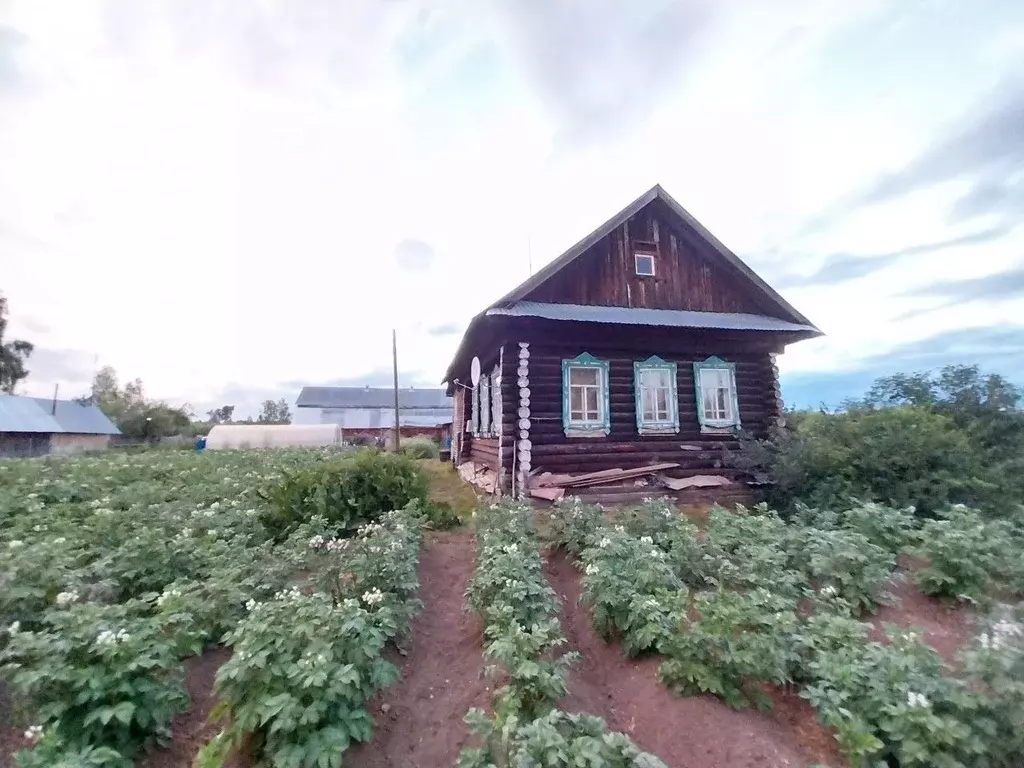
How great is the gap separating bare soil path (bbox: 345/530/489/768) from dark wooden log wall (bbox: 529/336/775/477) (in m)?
4.98

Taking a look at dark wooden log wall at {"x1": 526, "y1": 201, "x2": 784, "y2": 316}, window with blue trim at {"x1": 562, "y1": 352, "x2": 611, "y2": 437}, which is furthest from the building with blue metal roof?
dark wooden log wall at {"x1": 526, "y1": 201, "x2": 784, "y2": 316}

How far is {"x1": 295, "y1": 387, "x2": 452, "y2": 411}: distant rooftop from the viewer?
54.6m

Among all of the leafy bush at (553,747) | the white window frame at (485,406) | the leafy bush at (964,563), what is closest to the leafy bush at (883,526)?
the leafy bush at (964,563)

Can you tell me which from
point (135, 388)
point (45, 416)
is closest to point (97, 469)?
point (45, 416)

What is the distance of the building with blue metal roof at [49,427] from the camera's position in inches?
1312

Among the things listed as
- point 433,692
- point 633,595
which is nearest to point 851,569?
point 633,595

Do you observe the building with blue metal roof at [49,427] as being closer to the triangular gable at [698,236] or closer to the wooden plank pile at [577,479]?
the wooden plank pile at [577,479]

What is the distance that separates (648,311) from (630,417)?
255cm

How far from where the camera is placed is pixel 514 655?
12.4ft

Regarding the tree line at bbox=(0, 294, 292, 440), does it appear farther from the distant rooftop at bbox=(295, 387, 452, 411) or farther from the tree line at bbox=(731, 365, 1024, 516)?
the tree line at bbox=(731, 365, 1024, 516)

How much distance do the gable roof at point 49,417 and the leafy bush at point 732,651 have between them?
43.3 m

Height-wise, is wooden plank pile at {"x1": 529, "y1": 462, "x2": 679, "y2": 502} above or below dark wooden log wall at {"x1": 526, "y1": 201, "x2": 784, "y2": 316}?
below

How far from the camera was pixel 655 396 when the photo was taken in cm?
1212

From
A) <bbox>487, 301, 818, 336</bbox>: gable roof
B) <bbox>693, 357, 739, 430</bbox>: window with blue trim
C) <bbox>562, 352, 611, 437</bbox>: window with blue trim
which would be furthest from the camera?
<bbox>693, 357, 739, 430</bbox>: window with blue trim
